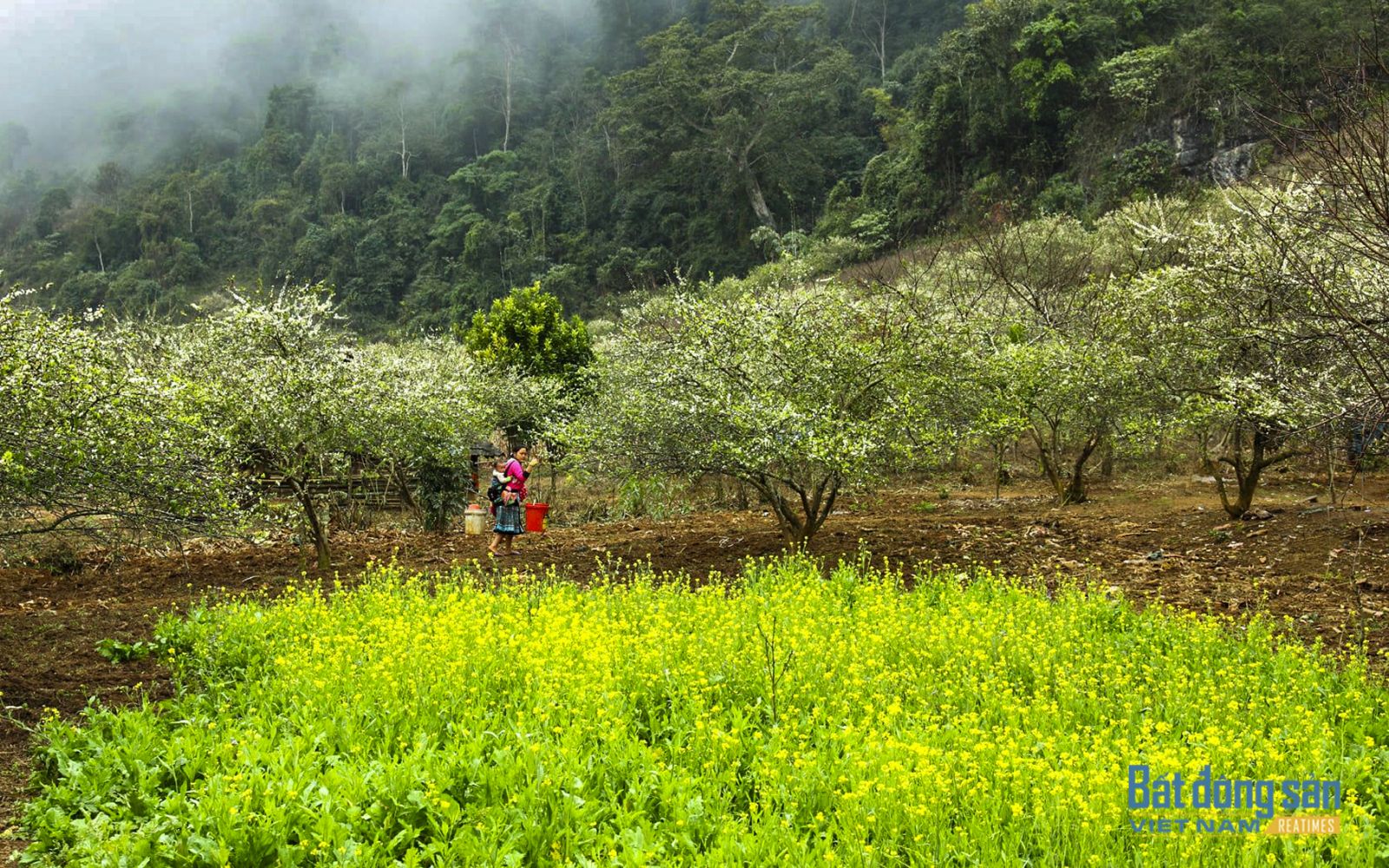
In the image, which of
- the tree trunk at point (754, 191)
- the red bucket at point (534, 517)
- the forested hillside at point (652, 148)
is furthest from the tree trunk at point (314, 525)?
the tree trunk at point (754, 191)

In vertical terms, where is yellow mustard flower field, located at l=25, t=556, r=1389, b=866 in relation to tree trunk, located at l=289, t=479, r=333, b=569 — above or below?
below

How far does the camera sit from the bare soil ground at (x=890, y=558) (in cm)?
657

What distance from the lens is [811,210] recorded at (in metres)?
56.8

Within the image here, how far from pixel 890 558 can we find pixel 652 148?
5503cm

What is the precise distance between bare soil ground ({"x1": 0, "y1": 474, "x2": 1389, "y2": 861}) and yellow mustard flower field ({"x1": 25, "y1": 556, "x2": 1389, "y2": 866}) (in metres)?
0.63

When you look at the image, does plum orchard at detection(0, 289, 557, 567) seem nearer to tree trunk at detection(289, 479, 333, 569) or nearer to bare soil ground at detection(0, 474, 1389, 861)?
tree trunk at detection(289, 479, 333, 569)

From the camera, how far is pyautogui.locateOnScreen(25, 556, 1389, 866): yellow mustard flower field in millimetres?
3881

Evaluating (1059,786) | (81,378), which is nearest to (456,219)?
(81,378)

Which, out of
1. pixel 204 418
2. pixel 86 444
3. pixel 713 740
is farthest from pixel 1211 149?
pixel 86 444

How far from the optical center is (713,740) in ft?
15.9

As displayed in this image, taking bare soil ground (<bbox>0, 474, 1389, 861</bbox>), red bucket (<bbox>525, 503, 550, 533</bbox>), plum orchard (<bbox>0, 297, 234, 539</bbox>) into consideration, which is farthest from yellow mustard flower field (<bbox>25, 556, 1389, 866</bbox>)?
red bucket (<bbox>525, 503, 550, 533</bbox>)

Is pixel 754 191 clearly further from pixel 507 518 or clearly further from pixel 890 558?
pixel 890 558

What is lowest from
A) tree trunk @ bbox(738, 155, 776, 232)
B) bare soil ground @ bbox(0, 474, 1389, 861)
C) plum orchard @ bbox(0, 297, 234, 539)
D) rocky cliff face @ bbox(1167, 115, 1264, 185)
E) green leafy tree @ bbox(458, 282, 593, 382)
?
bare soil ground @ bbox(0, 474, 1389, 861)

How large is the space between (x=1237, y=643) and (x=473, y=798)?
5.12 metres
